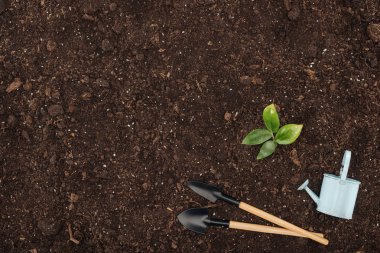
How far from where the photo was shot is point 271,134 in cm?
176

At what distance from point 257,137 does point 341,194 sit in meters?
0.41

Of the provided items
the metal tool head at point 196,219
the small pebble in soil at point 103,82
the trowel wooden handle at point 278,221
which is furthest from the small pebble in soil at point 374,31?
the small pebble in soil at point 103,82

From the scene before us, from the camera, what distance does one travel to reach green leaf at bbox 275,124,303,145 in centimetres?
171

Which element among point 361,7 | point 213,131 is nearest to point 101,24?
point 213,131

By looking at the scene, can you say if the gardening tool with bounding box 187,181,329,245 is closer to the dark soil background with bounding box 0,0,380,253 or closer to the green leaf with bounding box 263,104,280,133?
the dark soil background with bounding box 0,0,380,253

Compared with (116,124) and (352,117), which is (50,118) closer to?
(116,124)

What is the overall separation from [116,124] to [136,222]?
1.39 ft

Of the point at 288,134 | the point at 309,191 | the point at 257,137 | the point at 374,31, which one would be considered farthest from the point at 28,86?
the point at 374,31

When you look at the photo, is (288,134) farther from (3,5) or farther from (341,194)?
(3,5)

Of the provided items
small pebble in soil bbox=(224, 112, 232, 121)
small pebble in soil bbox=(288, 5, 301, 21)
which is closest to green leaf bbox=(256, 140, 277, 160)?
small pebble in soil bbox=(224, 112, 232, 121)

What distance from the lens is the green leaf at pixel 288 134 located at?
171 cm

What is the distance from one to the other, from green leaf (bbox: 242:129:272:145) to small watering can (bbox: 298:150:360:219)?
0.30 m

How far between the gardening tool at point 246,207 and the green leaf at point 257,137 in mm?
234

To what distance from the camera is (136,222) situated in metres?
1.82
